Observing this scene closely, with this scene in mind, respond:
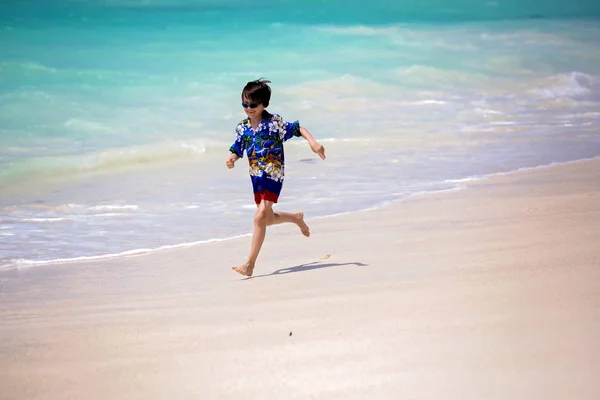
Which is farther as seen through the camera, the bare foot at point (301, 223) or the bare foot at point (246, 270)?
the bare foot at point (301, 223)

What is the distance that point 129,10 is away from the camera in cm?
2972

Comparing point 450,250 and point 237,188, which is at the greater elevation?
point 450,250

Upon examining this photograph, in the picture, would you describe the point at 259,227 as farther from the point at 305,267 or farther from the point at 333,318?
the point at 333,318

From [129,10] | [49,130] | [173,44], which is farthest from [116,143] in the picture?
[129,10]

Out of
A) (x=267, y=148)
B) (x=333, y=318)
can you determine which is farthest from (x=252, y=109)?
(x=333, y=318)

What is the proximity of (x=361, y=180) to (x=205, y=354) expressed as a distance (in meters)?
5.29

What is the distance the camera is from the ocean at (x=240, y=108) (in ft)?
25.3

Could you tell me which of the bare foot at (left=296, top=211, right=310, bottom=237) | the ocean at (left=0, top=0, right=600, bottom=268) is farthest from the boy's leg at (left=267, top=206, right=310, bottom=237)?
the ocean at (left=0, top=0, right=600, bottom=268)

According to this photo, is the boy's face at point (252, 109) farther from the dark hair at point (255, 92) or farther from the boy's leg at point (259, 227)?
the boy's leg at point (259, 227)

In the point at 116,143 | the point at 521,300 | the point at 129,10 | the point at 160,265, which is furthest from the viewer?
the point at 129,10

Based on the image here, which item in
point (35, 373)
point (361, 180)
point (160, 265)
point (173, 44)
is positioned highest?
point (35, 373)

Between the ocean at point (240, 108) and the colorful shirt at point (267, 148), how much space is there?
1324mm

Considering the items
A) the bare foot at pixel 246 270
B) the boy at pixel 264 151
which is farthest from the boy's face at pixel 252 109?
the bare foot at pixel 246 270

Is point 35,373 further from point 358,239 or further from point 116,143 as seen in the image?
point 116,143
